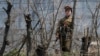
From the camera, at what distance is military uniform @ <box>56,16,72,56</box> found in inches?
482

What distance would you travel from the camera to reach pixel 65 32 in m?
12.2

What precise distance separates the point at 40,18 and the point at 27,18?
350mm

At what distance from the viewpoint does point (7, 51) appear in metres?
13.0

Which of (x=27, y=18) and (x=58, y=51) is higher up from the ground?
(x=27, y=18)

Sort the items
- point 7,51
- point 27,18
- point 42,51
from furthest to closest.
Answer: point 7,51
point 27,18
point 42,51

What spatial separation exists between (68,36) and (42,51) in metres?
1.22

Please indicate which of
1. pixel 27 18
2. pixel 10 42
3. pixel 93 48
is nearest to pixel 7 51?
pixel 10 42

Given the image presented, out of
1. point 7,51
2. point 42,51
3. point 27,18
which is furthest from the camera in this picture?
point 7,51

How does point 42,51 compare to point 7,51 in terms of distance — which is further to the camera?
point 7,51

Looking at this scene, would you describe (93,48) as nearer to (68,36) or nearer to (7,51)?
(68,36)

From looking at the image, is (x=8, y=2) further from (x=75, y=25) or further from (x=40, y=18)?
(x=75, y=25)

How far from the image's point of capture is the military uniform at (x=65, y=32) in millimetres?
12250

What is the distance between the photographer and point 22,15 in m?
12.6

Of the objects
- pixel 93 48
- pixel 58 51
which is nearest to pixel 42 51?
pixel 58 51
